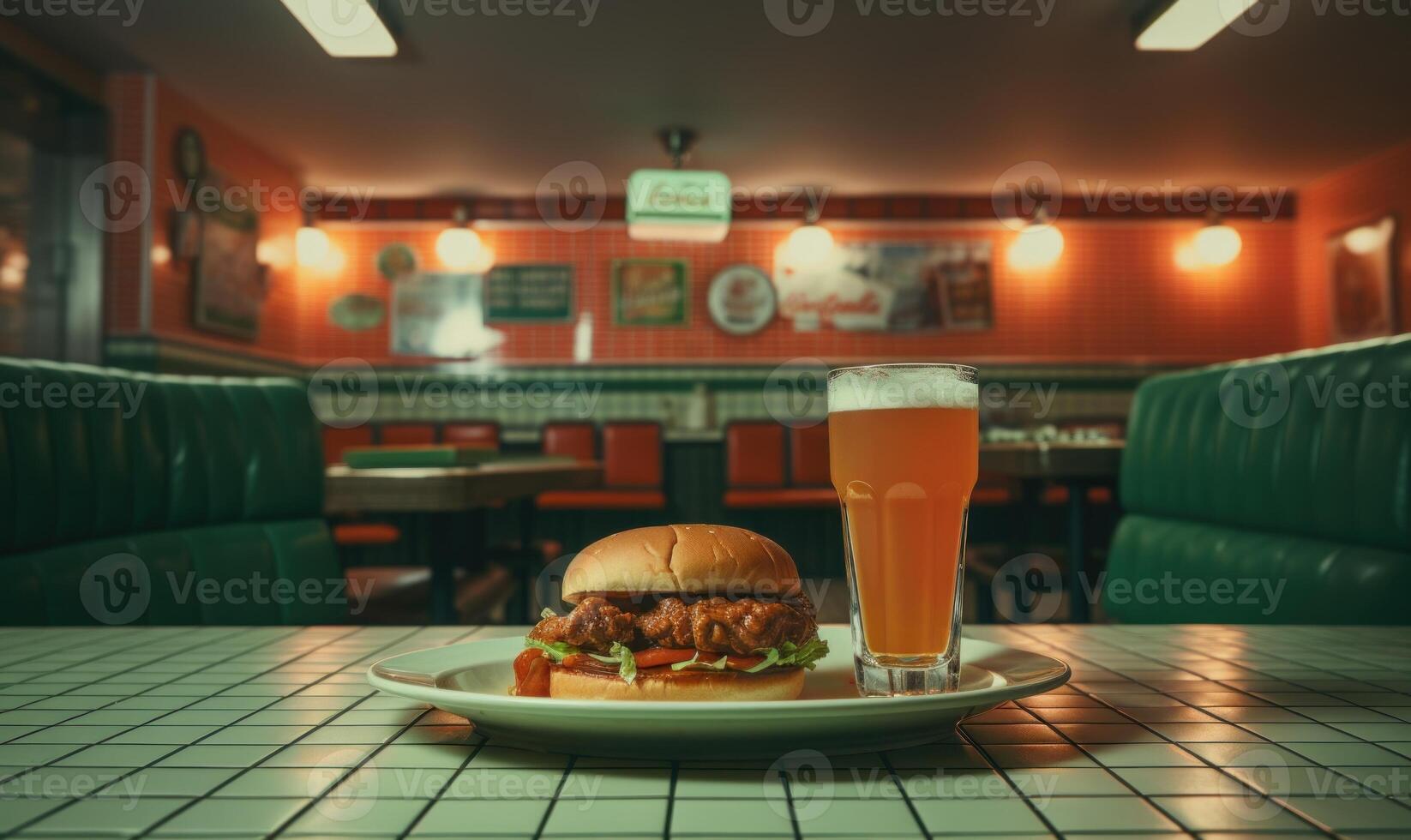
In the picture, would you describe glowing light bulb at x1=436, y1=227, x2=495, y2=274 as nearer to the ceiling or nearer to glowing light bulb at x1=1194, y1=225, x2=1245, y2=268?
the ceiling

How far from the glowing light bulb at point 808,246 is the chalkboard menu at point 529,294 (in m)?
2.01

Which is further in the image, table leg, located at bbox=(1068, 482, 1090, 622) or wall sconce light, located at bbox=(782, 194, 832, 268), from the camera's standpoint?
wall sconce light, located at bbox=(782, 194, 832, 268)

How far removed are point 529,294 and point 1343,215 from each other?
7.06 meters

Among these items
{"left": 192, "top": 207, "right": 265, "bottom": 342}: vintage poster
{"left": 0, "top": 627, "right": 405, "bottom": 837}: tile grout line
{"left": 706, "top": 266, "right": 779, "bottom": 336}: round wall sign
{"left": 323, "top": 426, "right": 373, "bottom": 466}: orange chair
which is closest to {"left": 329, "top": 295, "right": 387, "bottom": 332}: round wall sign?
{"left": 323, "top": 426, "right": 373, "bottom": 466}: orange chair

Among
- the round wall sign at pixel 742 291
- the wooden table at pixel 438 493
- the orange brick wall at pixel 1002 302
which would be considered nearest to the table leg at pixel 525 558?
the wooden table at pixel 438 493

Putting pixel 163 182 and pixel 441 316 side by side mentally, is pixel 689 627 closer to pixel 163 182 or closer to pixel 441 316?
pixel 163 182

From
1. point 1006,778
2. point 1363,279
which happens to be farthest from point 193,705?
point 1363,279

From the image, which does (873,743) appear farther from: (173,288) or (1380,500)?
(173,288)

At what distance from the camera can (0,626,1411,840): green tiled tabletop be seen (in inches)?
21.0

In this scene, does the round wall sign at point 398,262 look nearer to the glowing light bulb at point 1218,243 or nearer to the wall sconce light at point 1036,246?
the wall sconce light at point 1036,246

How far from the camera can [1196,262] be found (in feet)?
28.8

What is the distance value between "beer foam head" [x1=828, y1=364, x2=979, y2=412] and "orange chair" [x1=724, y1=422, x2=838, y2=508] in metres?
6.41

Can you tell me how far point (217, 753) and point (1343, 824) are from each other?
0.71 metres

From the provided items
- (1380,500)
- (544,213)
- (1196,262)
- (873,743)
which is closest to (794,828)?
(873,743)
